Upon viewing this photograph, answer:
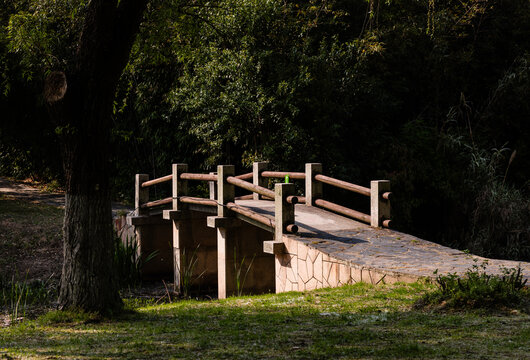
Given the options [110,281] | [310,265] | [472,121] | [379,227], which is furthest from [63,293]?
[472,121]

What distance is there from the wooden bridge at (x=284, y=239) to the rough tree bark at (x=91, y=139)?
2960 millimetres

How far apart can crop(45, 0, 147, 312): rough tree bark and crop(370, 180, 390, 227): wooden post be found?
497cm

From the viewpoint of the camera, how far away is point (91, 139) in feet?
25.2

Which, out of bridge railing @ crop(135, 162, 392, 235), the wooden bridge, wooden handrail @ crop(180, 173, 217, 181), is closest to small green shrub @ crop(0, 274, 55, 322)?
the wooden bridge

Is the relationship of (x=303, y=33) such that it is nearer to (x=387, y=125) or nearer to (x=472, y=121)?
(x=387, y=125)

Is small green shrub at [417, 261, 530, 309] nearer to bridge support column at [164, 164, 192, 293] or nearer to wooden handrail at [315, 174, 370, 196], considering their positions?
wooden handrail at [315, 174, 370, 196]

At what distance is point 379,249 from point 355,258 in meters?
0.73

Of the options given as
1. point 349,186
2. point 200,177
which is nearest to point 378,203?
point 349,186

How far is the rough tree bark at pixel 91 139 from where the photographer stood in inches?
295

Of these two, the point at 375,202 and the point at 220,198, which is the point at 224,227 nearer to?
the point at 220,198

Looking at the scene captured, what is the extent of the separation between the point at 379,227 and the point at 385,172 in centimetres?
718

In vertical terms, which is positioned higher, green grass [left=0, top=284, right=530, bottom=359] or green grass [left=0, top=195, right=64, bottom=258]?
green grass [left=0, top=284, right=530, bottom=359]

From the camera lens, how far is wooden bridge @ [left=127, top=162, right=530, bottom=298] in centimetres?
953

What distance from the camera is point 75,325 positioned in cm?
742
